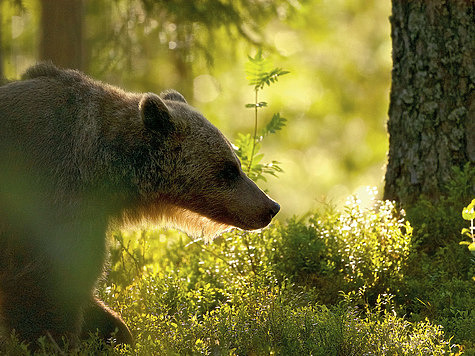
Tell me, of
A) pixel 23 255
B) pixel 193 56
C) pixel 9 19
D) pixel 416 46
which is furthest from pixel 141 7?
pixel 23 255

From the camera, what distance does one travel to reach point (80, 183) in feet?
13.1

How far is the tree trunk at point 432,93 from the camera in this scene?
5.66 metres

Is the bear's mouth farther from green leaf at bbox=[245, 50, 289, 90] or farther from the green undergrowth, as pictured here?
green leaf at bbox=[245, 50, 289, 90]

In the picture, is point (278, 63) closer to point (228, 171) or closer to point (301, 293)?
point (228, 171)

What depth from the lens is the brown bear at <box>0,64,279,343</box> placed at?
3859mm

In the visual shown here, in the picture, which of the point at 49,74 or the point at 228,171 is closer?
the point at 49,74

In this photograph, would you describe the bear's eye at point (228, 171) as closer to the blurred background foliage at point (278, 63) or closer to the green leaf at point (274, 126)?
the green leaf at point (274, 126)

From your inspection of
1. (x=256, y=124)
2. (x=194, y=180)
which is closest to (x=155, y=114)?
(x=194, y=180)

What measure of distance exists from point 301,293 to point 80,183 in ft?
5.87

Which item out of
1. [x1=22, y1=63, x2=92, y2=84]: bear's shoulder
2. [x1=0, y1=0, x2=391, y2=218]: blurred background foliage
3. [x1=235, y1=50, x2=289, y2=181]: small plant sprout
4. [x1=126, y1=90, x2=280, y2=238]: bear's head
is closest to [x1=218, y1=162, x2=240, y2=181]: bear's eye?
[x1=126, y1=90, x2=280, y2=238]: bear's head

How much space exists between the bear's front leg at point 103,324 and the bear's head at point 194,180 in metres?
0.70

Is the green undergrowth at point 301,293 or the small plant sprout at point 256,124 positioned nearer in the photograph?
the green undergrowth at point 301,293

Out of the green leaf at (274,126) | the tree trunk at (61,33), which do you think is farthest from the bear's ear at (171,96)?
the tree trunk at (61,33)

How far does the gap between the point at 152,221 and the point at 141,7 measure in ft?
16.7
